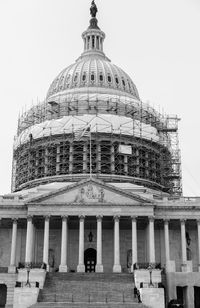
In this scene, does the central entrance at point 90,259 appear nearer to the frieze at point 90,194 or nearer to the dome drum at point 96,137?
the frieze at point 90,194

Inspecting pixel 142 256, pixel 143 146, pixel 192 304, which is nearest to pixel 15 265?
pixel 142 256

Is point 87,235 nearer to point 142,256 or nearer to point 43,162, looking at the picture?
point 142,256

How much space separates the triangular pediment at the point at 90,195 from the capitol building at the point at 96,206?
0.47 feet

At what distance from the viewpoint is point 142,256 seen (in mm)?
81000

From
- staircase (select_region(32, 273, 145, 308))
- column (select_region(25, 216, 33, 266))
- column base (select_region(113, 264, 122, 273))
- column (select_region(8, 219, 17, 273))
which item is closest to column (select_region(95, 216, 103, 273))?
column base (select_region(113, 264, 122, 273))

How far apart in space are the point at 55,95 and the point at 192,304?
2142 inches

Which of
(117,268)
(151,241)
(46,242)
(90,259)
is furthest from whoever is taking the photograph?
(90,259)

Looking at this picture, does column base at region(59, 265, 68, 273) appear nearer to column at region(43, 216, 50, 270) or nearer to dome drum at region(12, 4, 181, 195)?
column at region(43, 216, 50, 270)

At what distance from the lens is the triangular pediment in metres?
77.6

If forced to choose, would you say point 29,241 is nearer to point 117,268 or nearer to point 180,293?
point 117,268

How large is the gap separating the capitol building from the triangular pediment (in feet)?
0.47

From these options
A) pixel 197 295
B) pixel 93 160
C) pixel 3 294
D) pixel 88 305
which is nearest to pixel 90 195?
pixel 93 160

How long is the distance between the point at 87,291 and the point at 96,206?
1657 cm

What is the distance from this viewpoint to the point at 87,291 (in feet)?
207
